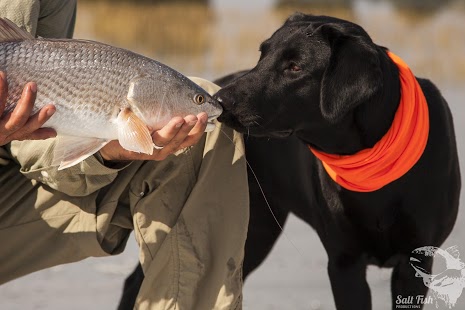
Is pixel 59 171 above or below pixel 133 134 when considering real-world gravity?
below

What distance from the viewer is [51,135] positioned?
329cm

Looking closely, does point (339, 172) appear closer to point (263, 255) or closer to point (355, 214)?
point (355, 214)

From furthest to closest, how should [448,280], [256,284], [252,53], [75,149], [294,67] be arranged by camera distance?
[252,53] < [256,284] < [448,280] < [294,67] < [75,149]

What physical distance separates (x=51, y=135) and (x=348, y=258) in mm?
1344

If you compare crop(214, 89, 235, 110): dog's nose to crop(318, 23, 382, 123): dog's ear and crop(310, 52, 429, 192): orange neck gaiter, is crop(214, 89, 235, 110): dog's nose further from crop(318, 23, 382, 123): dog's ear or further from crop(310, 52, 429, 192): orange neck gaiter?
crop(310, 52, 429, 192): orange neck gaiter

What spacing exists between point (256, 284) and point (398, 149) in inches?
55.8

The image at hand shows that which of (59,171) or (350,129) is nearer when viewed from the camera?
(59,171)

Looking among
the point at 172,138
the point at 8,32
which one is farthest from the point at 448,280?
the point at 8,32

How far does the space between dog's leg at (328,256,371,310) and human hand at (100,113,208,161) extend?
0.93 m

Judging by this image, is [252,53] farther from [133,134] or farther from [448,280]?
[133,134]

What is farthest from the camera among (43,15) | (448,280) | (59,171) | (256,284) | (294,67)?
(256,284)

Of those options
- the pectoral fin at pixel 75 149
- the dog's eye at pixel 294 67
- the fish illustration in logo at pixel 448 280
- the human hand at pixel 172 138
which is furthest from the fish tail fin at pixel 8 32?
the fish illustration in logo at pixel 448 280

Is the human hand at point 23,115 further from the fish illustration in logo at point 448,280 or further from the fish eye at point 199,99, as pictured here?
the fish illustration in logo at point 448,280

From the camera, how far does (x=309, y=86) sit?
372 cm
